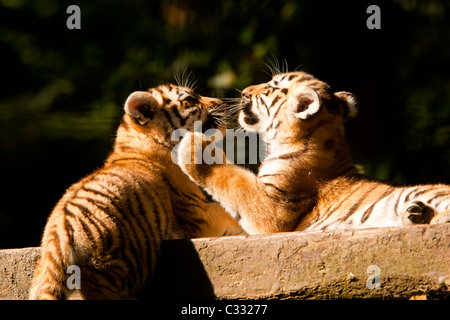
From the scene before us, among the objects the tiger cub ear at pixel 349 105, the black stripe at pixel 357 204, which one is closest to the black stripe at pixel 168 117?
the tiger cub ear at pixel 349 105

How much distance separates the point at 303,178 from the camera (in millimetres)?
3520

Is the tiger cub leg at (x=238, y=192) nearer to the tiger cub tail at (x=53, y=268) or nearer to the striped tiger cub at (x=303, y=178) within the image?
the striped tiger cub at (x=303, y=178)

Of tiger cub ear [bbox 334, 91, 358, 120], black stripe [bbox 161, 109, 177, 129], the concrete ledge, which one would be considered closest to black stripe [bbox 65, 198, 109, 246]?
the concrete ledge

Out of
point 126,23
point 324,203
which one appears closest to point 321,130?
point 324,203

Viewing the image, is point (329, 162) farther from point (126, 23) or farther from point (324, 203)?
point (126, 23)

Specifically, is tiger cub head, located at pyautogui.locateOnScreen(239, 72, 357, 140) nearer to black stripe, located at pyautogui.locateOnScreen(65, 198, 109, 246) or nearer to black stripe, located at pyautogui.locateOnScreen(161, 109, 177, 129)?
black stripe, located at pyautogui.locateOnScreen(161, 109, 177, 129)

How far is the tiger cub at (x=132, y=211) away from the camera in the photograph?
280 centimetres

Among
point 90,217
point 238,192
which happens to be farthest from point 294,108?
point 90,217

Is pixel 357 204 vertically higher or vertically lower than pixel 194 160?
lower

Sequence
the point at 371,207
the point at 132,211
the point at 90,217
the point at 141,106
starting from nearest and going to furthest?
the point at 90,217 < the point at 132,211 < the point at 371,207 < the point at 141,106

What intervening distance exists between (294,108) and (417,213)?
105cm

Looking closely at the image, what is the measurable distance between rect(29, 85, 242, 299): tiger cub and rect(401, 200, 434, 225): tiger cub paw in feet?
3.89

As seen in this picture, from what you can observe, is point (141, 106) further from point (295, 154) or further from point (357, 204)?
point (357, 204)

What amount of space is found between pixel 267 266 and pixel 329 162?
0.99 m
